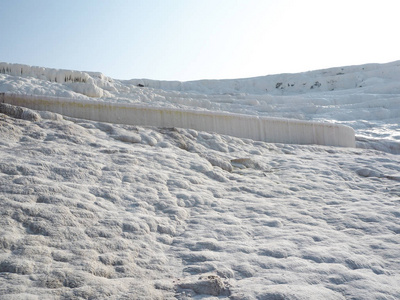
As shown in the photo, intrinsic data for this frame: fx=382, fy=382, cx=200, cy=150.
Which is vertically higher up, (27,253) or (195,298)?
(27,253)

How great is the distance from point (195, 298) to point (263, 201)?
5.43 ft

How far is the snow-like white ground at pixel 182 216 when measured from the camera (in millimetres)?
1967

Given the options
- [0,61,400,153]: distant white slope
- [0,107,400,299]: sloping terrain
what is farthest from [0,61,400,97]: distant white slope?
[0,107,400,299]: sloping terrain

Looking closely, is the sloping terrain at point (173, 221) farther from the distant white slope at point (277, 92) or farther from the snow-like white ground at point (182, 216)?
the distant white slope at point (277, 92)

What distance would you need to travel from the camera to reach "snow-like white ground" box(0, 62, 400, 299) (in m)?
1.97

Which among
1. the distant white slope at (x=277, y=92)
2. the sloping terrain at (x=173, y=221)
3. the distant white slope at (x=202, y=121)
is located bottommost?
the sloping terrain at (x=173, y=221)

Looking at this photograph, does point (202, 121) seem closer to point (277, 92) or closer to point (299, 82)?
point (277, 92)

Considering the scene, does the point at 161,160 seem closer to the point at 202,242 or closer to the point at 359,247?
the point at 202,242

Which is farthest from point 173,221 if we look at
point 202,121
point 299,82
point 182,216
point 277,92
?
point 299,82

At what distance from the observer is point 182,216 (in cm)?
285

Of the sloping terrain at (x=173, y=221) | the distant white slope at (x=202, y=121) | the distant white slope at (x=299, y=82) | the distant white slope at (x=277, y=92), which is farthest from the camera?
the distant white slope at (x=299, y=82)

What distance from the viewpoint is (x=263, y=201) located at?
3393mm

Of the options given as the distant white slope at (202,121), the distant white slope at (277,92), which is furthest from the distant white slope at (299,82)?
the distant white slope at (202,121)

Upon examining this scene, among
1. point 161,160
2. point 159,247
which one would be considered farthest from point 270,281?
point 161,160
